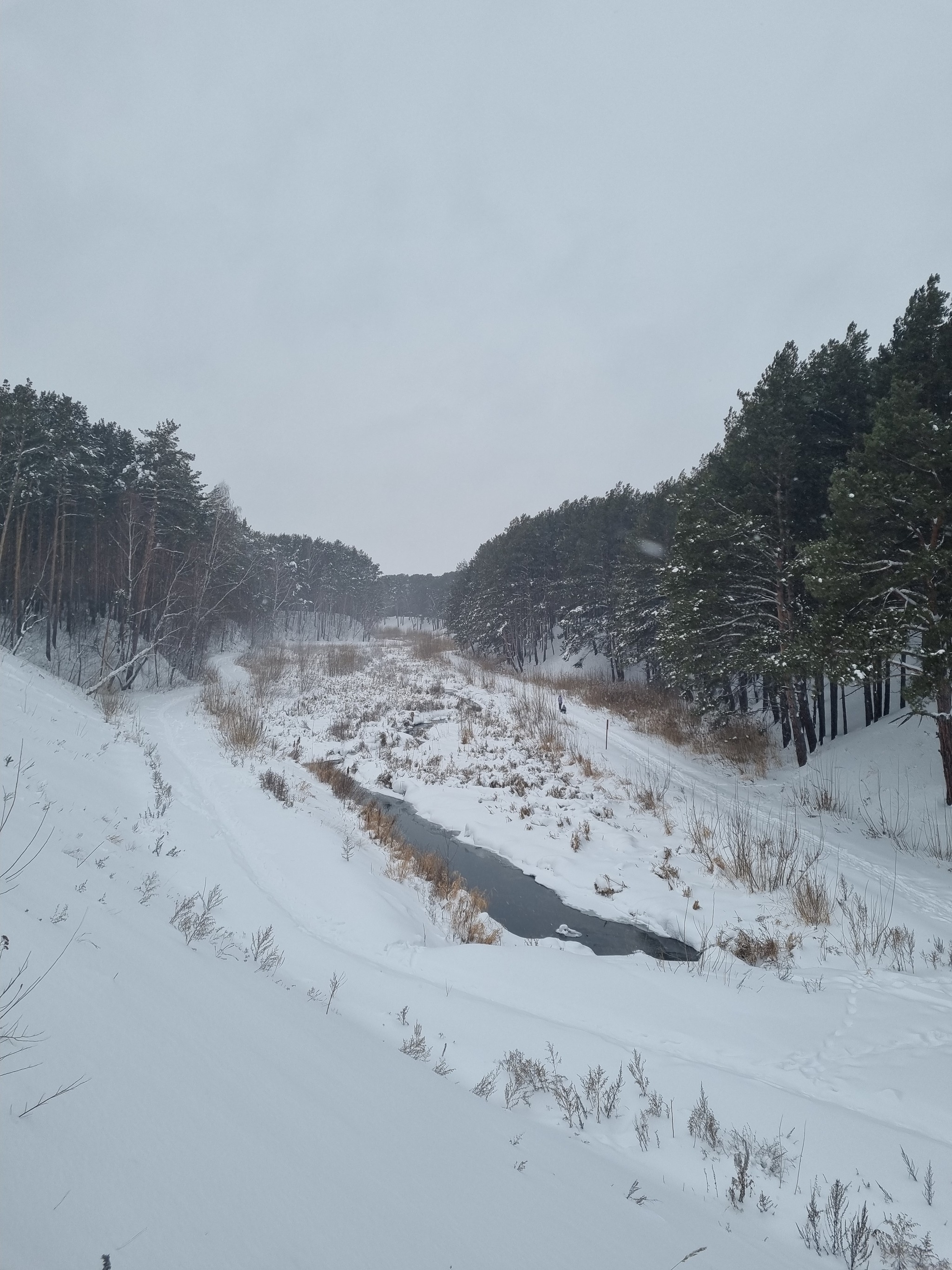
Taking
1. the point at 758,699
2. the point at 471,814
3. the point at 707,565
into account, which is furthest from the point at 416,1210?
the point at 758,699

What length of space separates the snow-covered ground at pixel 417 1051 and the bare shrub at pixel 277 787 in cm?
37

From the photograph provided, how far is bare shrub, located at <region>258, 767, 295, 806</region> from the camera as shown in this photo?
10062mm

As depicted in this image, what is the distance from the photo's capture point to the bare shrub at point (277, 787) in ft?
33.0

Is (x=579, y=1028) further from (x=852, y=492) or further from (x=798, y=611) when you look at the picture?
(x=798, y=611)

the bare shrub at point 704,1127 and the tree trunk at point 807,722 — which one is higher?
the tree trunk at point 807,722

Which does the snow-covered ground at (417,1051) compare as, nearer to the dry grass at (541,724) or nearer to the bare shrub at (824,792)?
the bare shrub at (824,792)

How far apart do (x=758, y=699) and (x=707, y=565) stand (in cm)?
929

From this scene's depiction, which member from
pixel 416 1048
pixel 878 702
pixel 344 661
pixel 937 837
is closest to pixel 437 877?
pixel 416 1048

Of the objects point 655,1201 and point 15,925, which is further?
point 15,925

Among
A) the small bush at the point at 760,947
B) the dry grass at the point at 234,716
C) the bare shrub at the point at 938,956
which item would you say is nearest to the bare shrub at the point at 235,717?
the dry grass at the point at 234,716

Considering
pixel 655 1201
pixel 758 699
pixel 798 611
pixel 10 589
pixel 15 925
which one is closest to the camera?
pixel 655 1201

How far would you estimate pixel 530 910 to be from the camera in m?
7.79

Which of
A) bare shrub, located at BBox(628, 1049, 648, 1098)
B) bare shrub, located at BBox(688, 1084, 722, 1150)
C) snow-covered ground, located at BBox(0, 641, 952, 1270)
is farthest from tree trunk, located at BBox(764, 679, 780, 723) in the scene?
bare shrub, located at BBox(688, 1084, 722, 1150)

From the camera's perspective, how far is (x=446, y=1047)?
387 cm
